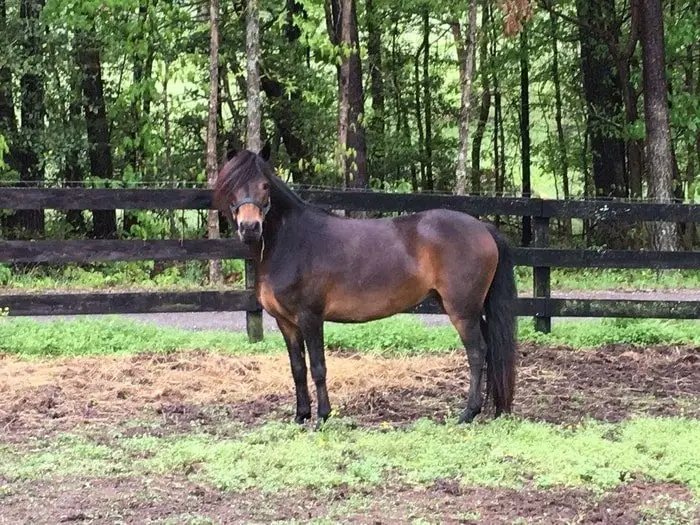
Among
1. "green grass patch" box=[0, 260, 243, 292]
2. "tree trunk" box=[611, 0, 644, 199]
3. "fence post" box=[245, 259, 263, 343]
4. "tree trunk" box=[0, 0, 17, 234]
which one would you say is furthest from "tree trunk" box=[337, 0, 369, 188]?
"tree trunk" box=[0, 0, 17, 234]

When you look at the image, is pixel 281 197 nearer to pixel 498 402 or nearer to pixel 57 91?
pixel 498 402

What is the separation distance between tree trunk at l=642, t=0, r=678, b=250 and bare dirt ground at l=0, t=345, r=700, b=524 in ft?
23.5

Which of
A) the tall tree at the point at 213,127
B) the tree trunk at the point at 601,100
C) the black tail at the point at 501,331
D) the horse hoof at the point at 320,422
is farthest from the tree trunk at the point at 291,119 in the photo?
the horse hoof at the point at 320,422

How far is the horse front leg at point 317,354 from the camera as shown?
Result: 506 cm

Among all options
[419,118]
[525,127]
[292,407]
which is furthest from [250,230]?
[525,127]

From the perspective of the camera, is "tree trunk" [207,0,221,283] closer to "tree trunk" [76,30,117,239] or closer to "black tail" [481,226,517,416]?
"tree trunk" [76,30,117,239]

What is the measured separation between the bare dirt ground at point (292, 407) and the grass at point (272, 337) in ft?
1.01

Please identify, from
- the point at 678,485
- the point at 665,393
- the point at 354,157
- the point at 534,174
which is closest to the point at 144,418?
the point at 678,485

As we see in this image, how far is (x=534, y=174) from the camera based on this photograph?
82.6ft

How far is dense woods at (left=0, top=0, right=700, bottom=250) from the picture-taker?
43.0ft

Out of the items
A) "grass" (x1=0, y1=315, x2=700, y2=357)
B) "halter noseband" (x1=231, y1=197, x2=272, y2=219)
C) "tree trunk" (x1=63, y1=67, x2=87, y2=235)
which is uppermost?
"tree trunk" (x1=63, y1=67, x2=87, y2=235)

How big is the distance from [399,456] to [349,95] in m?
11.6

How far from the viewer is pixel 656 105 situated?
45.4ft

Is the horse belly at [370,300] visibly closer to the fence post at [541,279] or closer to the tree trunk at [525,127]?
the fence post at [541,279]
